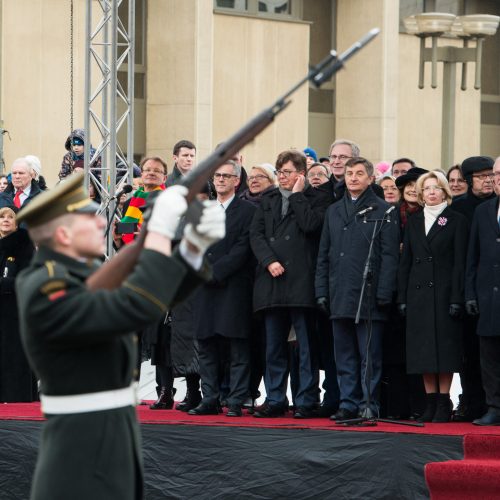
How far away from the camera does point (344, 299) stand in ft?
29.4

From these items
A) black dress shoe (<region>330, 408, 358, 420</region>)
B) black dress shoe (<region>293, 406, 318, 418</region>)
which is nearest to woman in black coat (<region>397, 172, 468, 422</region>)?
black dress shoe (<region>330, 408, 358, 420</region>)

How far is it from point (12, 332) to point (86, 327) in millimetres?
6564

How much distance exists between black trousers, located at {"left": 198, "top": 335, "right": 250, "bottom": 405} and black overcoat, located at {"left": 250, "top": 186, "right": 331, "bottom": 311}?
0.38m

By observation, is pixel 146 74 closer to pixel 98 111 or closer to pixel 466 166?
pixel 98 111

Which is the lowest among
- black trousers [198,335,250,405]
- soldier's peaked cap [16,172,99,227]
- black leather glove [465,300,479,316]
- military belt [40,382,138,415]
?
black trousers [198,335,250,405]

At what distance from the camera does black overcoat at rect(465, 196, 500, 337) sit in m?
8.59

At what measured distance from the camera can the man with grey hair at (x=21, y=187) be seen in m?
11.6

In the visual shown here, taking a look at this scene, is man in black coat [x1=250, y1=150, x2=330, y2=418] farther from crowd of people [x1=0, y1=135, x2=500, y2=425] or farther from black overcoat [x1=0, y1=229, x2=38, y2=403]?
black overcoat [x1=0, y1=229, x2=38, y2=403]

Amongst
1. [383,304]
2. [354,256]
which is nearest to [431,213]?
[354,256]

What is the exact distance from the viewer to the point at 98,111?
63.6 ft

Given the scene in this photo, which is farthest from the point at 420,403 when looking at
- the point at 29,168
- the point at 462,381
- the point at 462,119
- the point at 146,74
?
the point at 462,119

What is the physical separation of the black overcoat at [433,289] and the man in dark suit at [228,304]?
1167 mm

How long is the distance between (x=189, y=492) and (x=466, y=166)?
2.98 m

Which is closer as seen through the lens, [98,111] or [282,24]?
[98,111]
